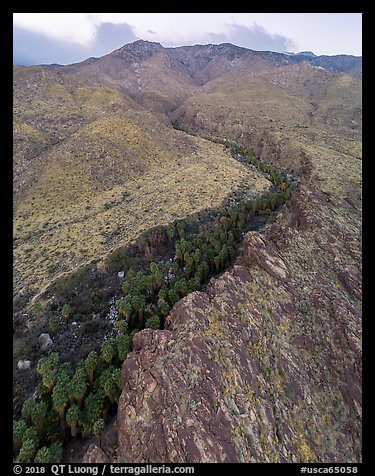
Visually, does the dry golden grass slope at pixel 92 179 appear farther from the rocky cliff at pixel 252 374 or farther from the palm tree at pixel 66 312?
the rocky cliff at pixel 252 374

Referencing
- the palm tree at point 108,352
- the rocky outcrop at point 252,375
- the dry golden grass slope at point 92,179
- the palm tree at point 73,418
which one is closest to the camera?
the rocky outcrop at point 252,375

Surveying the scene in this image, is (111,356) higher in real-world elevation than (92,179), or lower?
higher

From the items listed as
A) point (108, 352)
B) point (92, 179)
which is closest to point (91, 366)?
point (108, 352)

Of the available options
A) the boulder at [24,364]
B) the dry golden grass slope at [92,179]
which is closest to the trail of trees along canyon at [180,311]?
the boulder at [24,364]

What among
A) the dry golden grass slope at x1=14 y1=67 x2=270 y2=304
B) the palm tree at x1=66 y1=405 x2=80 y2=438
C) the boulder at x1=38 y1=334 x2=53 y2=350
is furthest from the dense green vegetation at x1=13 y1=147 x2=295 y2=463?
the dry golden grass slope at x1=14 y1=67 x2=270 y2=304

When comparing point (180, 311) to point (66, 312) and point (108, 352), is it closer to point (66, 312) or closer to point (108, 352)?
point (108, 352)
